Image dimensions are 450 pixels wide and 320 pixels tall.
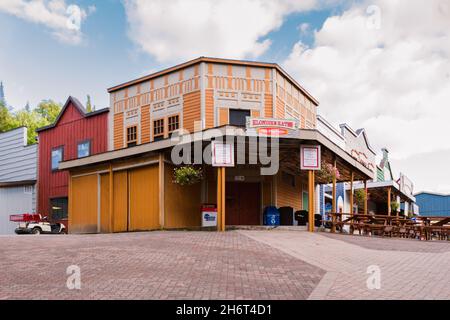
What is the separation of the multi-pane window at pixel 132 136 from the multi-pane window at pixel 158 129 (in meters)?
1.48

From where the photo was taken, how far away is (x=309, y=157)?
18.8 meters

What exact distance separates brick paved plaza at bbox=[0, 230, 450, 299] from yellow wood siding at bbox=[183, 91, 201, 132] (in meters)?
8.33

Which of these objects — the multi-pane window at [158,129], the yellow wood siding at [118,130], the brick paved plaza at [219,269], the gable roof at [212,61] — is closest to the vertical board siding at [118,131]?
the yellow wood siding at [118,130]

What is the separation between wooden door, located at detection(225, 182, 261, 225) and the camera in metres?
22.7

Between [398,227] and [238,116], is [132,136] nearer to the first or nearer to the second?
[238,116]

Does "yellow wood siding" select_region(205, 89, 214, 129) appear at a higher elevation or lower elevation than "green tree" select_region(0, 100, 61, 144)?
lower

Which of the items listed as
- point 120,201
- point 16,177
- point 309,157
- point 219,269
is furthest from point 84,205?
point 219,269

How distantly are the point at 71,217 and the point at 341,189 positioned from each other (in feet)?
59.5

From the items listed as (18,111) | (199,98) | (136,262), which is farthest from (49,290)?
(18,111)

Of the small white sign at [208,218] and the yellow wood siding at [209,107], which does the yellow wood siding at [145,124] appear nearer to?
the yellow wood siding at [209,107]

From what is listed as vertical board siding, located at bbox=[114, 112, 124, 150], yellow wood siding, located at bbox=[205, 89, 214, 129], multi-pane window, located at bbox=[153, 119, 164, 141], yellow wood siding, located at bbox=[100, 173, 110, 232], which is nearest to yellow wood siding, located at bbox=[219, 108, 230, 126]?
yellow wood siding, located at bbox=[205, 89, 214, 129]

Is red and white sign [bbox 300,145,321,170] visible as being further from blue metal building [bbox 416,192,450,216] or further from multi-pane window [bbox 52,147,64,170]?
blue metal building [bbox 416,192,450,216]

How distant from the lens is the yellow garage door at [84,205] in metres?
23.4
